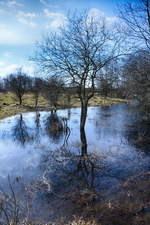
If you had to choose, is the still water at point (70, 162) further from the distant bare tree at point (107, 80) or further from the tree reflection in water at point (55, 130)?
the distant bare tree at point (107, 80)

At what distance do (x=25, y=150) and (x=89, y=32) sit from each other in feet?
36.7

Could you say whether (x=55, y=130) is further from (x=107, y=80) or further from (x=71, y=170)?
(x=71, y=170)

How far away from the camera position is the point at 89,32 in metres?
13.6

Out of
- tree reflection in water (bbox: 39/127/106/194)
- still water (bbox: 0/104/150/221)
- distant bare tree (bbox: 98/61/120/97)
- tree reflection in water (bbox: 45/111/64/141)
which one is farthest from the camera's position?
tree reflection in water (bbox: 45/111/64/141)

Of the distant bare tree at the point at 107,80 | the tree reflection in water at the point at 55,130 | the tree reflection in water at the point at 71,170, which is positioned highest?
the distant bare tree at the point at 107,80

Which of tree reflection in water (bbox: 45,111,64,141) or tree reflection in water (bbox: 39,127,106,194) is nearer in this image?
tree reflection in water (bbox: 39,127,106,194)

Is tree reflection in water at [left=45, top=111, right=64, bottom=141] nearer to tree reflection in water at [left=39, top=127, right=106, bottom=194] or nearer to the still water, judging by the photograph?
the still water

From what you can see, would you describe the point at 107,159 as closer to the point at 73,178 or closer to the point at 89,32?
the point at 73,178

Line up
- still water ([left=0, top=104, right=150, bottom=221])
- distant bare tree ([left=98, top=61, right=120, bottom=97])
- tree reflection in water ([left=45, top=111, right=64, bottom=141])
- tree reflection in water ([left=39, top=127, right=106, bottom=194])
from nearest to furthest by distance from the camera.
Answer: tree reflection in water ([left=39, top=127, right=106, bottom=194]), still water ([left=0, top=104, right=150, bottom=221]), distant bare tree ([left=98, top=61, right=120, bottom=97]), tree reflection in water ([left=45, top=111, right=64, bottom=141])

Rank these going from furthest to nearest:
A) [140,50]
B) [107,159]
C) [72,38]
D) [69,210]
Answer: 1. [72,38]
2. [107,159]
3. [140,50]
4. [69,210]

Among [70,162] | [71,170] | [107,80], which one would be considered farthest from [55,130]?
[71,170]

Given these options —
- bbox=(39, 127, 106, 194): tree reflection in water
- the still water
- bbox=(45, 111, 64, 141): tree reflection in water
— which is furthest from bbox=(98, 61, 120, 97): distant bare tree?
bbox=(39, 127, 106, 194): tree reflection in water

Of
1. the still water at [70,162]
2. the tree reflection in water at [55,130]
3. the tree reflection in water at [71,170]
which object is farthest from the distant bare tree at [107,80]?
the tree reflection in water at [71,170]

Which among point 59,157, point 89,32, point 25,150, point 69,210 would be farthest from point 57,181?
point 89,32
